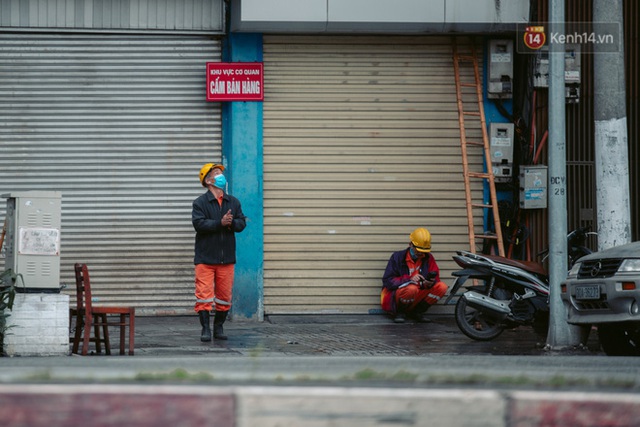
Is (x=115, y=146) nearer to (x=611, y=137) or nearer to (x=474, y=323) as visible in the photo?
(x=474, y=323)

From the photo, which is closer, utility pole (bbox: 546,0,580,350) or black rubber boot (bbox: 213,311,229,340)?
utility pole (bbox: 546,0,580,350)

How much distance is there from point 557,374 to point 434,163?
995cm

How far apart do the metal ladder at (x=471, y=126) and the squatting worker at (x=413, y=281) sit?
86 centimetres

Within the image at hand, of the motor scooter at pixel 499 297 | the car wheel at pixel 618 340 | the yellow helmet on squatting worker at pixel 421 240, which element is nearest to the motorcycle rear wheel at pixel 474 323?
the motor scooter at pixel 499 297

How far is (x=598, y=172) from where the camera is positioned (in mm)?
11320

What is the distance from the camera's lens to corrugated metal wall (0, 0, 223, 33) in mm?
13562

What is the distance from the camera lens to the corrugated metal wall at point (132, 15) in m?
13.6

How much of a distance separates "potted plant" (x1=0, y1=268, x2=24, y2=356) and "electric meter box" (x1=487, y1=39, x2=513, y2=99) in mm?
6664

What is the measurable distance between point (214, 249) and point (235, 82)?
304 cm

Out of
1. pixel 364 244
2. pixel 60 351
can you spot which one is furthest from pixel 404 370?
pixel 364 244

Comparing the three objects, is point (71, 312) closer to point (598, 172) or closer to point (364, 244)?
point (364, 244)

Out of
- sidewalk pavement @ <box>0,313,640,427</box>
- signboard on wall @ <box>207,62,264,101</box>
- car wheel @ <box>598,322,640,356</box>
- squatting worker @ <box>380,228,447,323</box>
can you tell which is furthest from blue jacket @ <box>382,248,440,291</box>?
sidewalk pavement @ <box>0,313,640,427</box>

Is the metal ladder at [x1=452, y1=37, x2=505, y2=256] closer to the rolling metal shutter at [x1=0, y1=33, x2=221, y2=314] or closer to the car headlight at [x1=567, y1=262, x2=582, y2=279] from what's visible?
the rolling metal shutter at [x1=0, y1=33, x2=221, y2=314]

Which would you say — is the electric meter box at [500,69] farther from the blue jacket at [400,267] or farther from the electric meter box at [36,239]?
the electric meter box at [36,239]
